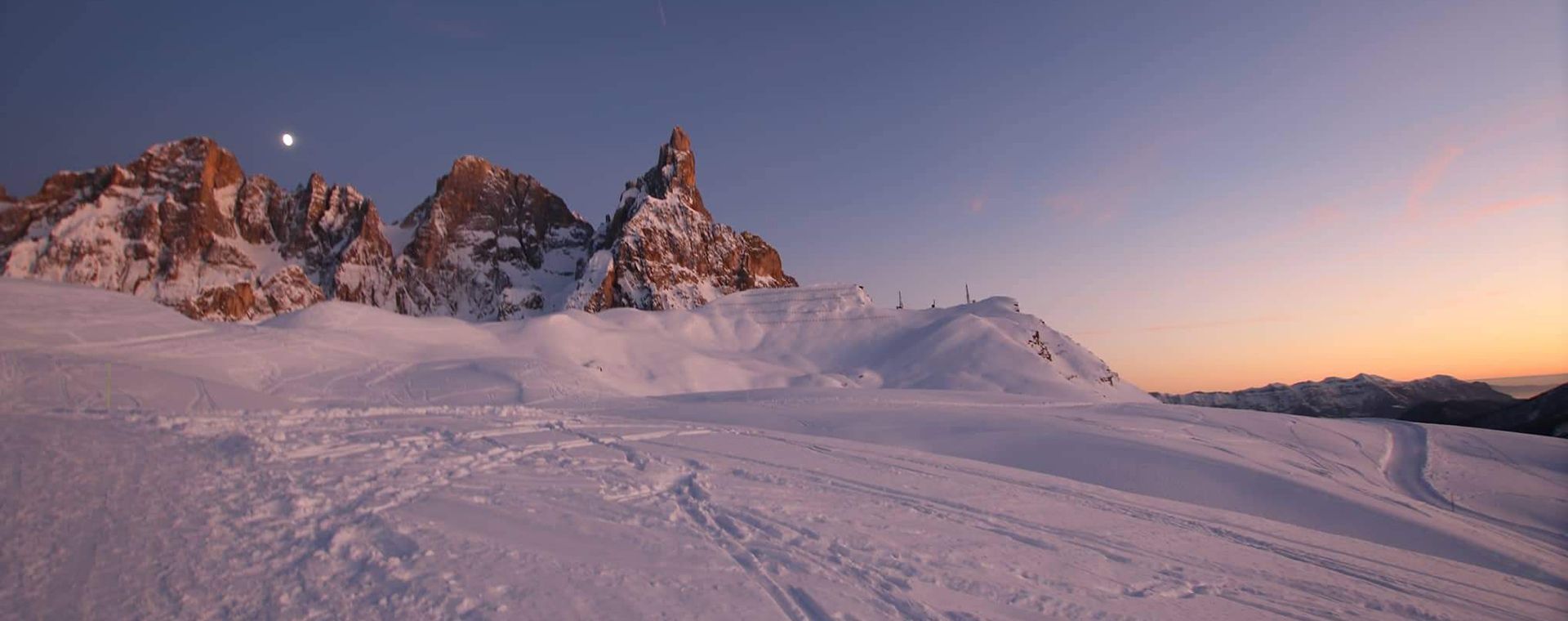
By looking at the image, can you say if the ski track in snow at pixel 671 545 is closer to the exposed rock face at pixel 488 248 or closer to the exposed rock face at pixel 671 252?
the exposed rock face at pixel 671 252

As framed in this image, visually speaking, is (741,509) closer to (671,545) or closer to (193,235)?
(671,545)

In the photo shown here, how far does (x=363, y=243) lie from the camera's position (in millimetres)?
122625

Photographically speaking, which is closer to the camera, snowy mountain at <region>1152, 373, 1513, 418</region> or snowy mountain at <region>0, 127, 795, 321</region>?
snowy mountain at <region>0, 127, 795, 321</region>

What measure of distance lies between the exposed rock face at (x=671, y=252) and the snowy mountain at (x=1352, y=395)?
249 ft

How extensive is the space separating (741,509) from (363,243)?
462 ft

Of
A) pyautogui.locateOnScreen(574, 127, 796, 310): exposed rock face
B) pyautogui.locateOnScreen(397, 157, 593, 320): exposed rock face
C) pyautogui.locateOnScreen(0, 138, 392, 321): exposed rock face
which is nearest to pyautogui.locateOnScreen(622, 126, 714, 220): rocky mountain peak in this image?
pyautogui.locateOnScreen(574, 127, 796, 310): exposed rock face

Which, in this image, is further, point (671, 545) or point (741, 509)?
point (741, 509)

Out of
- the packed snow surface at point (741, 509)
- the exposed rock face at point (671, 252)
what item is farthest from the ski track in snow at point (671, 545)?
the exposed rock face at point (671, 252)

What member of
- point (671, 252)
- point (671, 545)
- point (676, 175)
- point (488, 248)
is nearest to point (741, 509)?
point (671, 545)

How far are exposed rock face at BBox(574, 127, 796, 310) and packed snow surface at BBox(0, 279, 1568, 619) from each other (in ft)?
224

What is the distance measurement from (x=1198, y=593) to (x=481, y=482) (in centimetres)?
709

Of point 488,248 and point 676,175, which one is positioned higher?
point 676,175

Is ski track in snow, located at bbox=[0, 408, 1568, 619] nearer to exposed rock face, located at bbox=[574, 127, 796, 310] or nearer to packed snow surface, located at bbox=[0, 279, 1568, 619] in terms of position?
packed snow surface, located at bbox=[0, 279, 1568, 619]

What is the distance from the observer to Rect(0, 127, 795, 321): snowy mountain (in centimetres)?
9550
